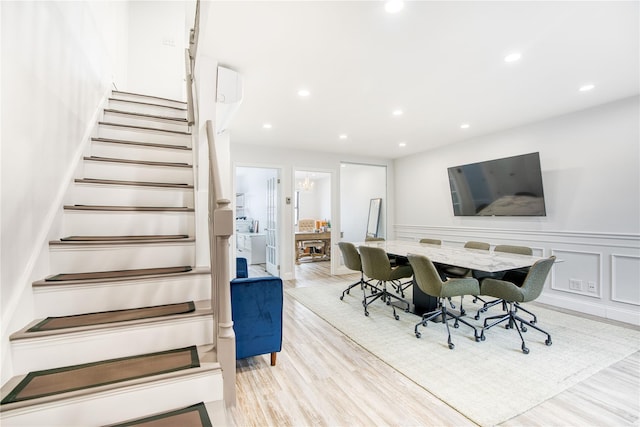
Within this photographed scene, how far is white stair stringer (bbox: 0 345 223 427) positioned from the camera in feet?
3.44

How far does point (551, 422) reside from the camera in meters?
1.76

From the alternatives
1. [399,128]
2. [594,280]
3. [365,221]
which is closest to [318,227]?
[365,221]

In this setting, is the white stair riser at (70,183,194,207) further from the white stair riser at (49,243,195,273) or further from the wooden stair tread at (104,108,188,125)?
the wooden stair tread at (104,108,188,125)

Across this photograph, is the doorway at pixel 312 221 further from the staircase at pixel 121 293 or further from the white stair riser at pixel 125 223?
the white stair riser at pixel 125 223

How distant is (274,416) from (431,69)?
2918mm

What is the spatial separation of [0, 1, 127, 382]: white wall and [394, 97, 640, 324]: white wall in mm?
5068

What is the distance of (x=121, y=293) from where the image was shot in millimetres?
1591

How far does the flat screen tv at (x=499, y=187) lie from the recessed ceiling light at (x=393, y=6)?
3.35 m

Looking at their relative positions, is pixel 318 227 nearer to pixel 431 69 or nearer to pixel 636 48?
pixel 431 69

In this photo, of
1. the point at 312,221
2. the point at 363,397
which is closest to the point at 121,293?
the point at 363,397

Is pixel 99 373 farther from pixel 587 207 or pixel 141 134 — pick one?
pixel 587 207

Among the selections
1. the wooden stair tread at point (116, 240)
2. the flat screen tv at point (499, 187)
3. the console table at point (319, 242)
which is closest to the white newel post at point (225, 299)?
the wooden stair tread at point (116, 240)

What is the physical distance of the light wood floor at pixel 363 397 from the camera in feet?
5.85

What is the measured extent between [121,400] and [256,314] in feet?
Answer: 3.86
